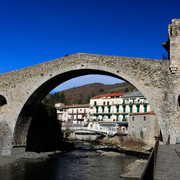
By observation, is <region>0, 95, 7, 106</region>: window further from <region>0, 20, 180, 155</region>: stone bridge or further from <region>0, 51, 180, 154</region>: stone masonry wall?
<region>0, 51, 180, 154</region>: stone masonry wall

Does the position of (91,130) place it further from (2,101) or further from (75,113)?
(2,101)

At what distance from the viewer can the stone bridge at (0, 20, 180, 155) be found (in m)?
10.0

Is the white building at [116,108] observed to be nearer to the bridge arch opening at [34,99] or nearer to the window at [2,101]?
the bridge arch opening at [34,99]

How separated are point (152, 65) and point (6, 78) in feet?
29.9

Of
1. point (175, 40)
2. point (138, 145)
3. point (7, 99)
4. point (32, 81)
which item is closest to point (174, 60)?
point (175, 40)

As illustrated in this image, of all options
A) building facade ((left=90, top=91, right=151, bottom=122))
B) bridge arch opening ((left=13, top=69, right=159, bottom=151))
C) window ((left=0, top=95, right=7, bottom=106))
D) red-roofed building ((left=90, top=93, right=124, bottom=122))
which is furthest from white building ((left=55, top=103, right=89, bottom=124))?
bridge arch opening ((left=13, top=69, right=159, bottom=151))

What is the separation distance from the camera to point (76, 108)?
2067 inches

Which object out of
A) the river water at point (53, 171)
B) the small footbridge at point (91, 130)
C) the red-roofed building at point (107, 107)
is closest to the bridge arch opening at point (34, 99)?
the river water at point (53, 171)

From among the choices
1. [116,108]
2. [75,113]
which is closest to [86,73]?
[116,108]

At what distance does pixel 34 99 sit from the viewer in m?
14.2

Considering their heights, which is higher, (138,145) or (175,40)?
(175,40)

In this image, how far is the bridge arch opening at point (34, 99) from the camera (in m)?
12.9

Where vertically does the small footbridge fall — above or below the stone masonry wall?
below

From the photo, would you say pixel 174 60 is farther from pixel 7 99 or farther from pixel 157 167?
pixel 7 99
